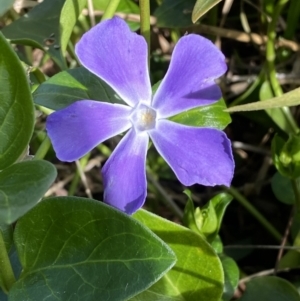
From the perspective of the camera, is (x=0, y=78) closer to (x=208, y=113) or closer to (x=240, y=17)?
(x=208, y=113)

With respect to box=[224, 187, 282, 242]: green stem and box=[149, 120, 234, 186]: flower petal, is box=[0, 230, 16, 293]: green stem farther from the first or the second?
box=[224, 187, 282, 242]: green stem

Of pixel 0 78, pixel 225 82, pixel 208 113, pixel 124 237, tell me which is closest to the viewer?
pixel 0 78

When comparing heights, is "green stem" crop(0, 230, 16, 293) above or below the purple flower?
below

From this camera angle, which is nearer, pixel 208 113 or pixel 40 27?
pixel 208 113

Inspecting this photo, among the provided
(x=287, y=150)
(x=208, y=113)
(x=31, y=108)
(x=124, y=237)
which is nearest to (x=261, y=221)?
(x=287, y=150)

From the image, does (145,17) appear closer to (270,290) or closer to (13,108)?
(13,108)

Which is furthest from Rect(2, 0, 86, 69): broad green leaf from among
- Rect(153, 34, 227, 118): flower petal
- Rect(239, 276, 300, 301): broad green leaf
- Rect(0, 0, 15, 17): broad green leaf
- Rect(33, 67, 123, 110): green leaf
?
Rect(239, 276, 300, 301): broad green leaf

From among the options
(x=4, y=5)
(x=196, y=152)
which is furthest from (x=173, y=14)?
(x=4, y=5)
